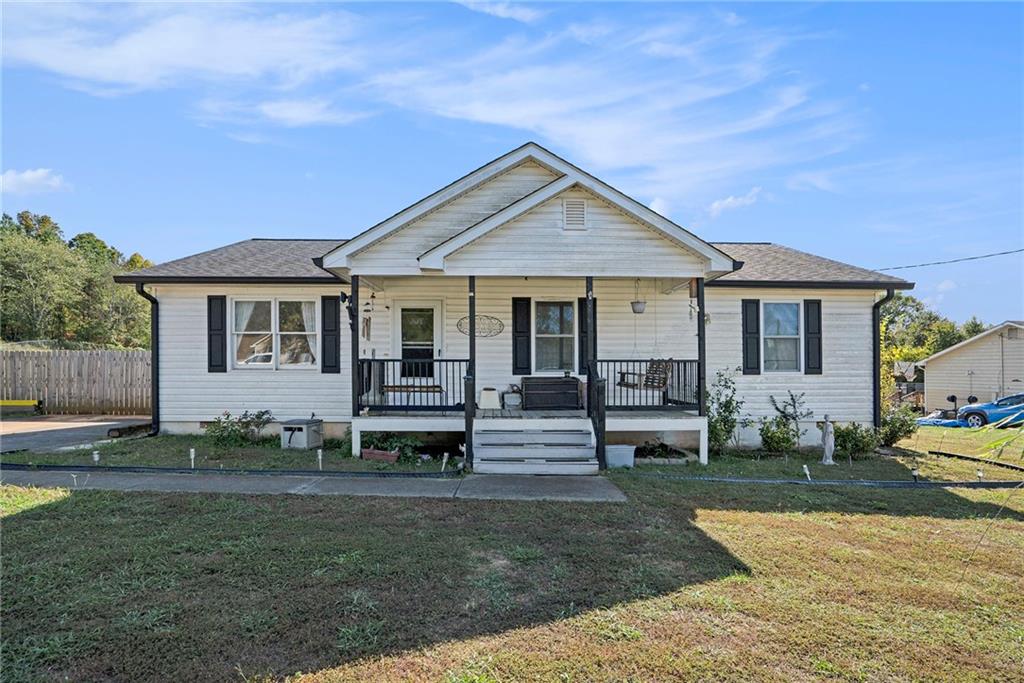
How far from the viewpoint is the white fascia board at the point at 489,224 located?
905 cm

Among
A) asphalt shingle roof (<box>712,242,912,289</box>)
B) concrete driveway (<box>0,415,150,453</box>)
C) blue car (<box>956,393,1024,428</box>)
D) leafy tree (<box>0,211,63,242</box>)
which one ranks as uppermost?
leafy tree (<box>0,211,63,242</box>)

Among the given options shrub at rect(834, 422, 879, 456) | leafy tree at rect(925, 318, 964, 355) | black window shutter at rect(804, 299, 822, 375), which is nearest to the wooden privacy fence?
black window shutter at rect(804, 299, 822, 375)

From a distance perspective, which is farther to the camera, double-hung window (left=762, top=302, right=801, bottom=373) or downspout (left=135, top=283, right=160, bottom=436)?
double-hung window (left=762, top=302, right=801, bottom=373)

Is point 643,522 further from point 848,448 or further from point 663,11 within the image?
point 663,11

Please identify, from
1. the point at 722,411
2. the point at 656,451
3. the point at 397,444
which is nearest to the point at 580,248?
the point at 656,451

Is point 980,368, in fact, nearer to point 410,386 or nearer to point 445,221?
point 445,221

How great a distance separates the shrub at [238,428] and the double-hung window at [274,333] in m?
1.05

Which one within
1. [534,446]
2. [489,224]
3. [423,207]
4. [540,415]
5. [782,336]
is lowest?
[534,446]

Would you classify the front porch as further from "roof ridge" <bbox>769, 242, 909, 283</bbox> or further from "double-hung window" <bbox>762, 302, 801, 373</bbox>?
"roof ridge" <bbox>769, 242, 909, 283</bbox>

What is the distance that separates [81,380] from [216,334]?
27.9 ft

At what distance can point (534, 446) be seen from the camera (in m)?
8.77

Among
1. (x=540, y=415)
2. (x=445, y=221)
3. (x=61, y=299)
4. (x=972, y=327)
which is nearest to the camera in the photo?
(x=540, y=415)

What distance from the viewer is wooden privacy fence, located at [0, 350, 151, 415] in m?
16.0

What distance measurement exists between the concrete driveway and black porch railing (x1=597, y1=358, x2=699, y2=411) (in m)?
10.4
